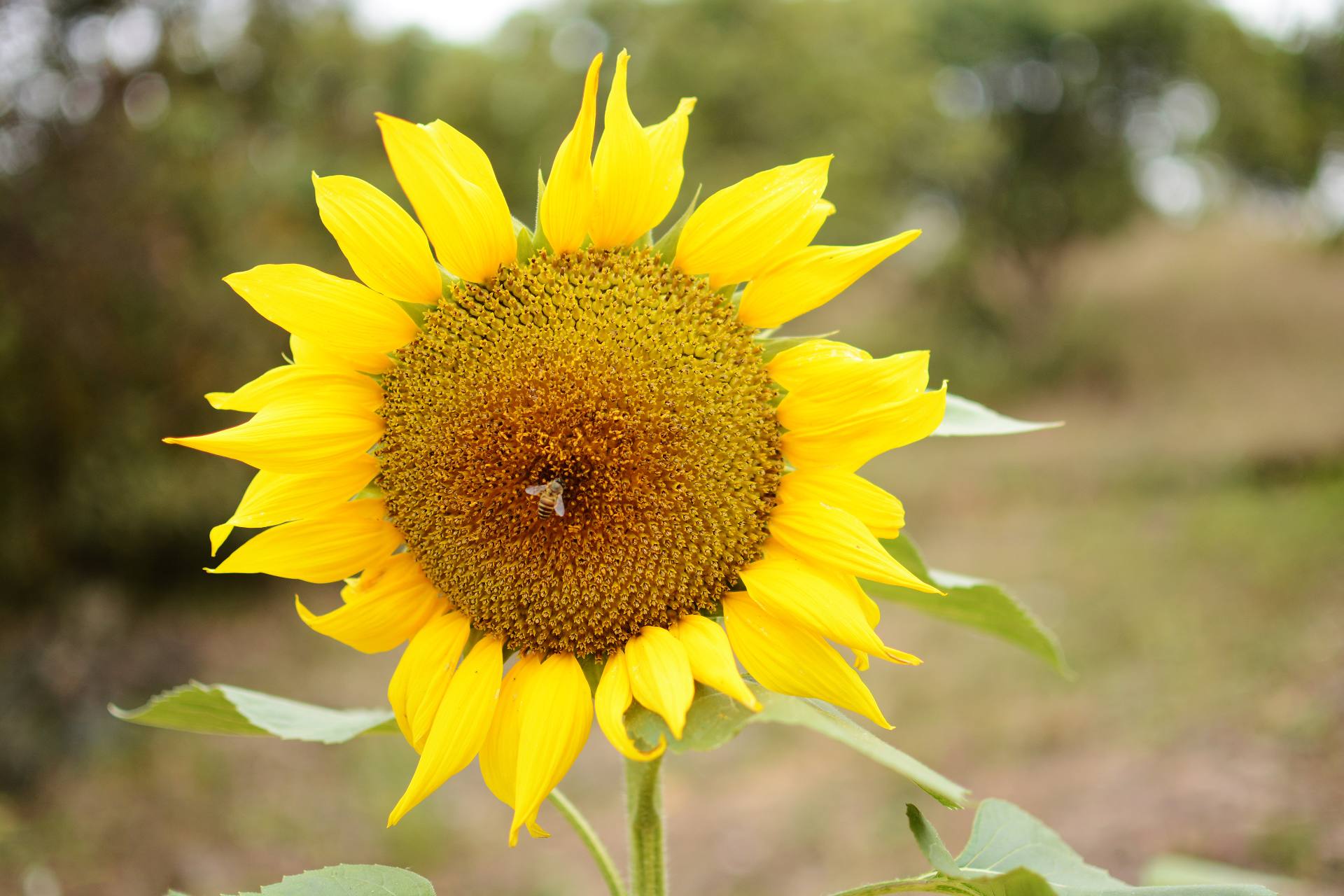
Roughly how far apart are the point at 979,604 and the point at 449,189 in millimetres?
717

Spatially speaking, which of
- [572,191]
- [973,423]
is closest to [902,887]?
[973,423]

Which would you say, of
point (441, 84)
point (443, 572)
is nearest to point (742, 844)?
point (443, 572)

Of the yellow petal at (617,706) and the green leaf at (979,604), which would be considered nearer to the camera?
the yellow petal at (617,706)

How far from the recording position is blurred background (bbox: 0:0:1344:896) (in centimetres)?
511

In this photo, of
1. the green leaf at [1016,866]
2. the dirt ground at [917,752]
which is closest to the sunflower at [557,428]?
the green leaf at [1016,866]

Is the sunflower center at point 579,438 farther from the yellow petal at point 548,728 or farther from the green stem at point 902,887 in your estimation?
the green stem at point 902,887

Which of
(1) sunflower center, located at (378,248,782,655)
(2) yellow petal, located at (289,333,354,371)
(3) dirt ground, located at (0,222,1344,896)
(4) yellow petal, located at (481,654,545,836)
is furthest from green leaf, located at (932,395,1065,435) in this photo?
(3) dirt ground, located at (0,222,1344,896)

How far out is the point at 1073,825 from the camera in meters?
4.55

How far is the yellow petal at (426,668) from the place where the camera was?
1016mm

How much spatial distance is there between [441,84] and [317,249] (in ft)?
28.4

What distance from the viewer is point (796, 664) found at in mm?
932

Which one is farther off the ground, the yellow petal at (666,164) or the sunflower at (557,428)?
the yellow petal at (666,164)

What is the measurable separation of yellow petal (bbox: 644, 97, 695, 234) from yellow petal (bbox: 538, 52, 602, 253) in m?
0.06

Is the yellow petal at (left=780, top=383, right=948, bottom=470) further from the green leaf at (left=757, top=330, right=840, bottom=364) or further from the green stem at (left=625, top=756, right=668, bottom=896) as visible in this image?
the green stem at (left=625, top=756, right=668, bottom=896)
